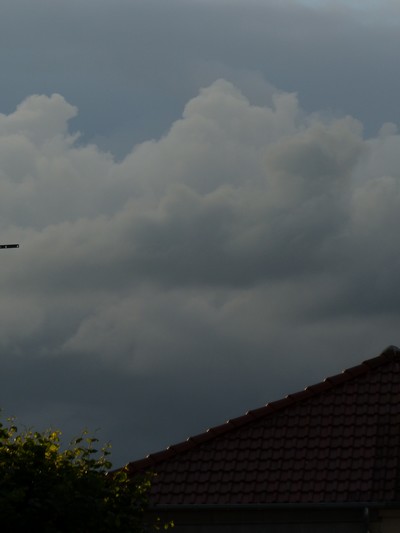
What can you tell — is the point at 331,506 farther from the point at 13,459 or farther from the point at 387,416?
the point at 13,459

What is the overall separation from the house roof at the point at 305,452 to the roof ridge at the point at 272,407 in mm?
23

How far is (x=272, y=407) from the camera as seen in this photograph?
1209 inches

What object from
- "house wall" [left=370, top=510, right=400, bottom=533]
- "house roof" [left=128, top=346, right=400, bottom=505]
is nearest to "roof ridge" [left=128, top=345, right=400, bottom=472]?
"house roof" [left=128, top=346, right=400, bottom=505]

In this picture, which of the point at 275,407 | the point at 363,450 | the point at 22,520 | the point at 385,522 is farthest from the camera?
the point at 275,407

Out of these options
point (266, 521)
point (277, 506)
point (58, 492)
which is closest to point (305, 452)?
point (277, 506)

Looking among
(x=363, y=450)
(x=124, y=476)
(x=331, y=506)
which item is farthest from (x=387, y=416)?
(x=124, y=476)

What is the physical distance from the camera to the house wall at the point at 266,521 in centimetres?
2739

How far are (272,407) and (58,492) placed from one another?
961 cm

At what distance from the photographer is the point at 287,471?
28.5 m

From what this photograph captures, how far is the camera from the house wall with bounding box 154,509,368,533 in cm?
2739

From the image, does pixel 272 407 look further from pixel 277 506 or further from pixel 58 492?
pixel 58 492

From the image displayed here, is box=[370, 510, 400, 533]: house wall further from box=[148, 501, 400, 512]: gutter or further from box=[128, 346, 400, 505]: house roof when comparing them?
box=[128, 346, 400, 505]: house roof

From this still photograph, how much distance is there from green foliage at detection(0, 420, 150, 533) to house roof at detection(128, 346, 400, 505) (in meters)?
4.26

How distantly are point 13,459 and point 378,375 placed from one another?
1093 centimetres
